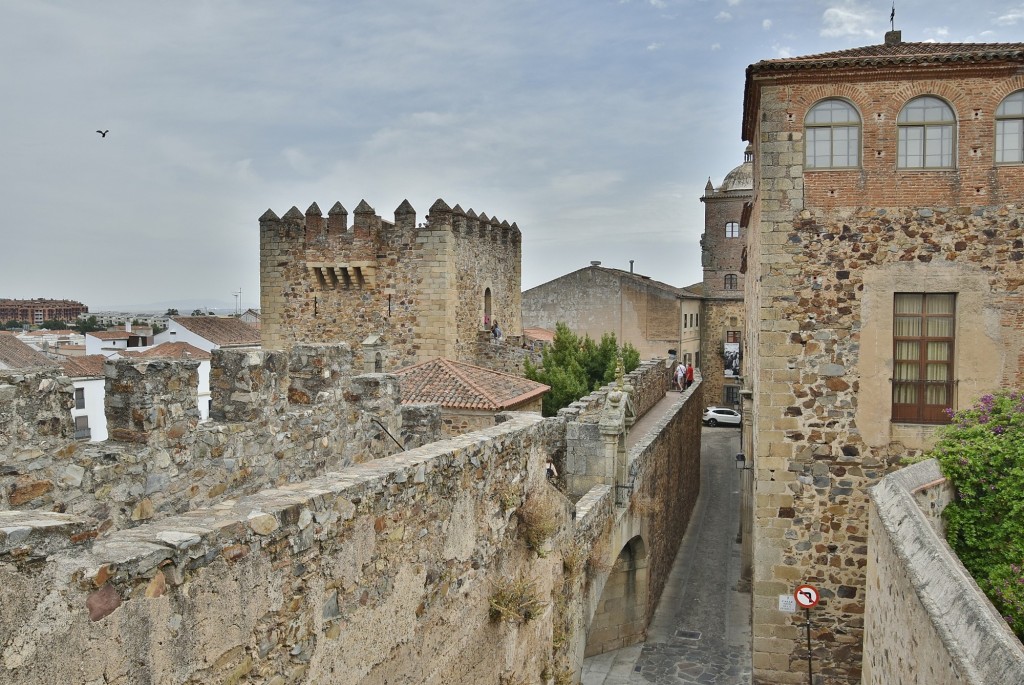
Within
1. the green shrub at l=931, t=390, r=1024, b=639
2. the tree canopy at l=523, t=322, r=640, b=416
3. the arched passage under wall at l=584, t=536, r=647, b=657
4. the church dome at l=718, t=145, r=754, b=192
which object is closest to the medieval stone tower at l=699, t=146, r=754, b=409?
the church dome at l=718, t=145, r=754, b=192

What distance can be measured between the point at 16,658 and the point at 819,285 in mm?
10798

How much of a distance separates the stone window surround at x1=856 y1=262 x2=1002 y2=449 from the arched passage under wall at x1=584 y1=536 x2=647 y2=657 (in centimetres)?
496

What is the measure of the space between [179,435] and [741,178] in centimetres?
4646

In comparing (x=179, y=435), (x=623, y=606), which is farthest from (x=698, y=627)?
(x=179, y=435)

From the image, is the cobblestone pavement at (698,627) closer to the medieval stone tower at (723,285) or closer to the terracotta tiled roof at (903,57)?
the terracotta tiled roof at (903,57)

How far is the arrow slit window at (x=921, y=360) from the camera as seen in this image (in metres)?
11.5

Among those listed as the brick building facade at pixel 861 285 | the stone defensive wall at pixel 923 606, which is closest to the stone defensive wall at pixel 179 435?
the stone defensive wall at pixel 923 606

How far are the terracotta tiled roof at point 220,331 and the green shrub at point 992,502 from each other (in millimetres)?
46765

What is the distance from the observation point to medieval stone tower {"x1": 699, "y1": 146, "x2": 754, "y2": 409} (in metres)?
44.9

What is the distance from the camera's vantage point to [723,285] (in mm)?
47000

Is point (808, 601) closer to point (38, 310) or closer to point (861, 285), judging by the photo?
point (861, 285)

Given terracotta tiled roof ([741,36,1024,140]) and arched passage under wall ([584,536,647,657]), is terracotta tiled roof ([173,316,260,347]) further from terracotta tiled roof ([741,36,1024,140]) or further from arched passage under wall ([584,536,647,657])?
terracotta tiled roof ([741,36,1024,140])

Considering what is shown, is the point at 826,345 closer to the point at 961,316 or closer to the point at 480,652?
the point at 961,316

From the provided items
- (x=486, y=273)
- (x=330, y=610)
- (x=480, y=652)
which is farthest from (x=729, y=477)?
(x=330, y=610)
